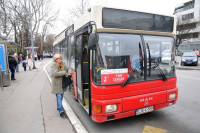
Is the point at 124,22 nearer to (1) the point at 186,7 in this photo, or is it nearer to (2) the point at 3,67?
(2) the point at 3,67

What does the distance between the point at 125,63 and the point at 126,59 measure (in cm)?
10

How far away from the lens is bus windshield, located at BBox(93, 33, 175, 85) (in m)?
3.19

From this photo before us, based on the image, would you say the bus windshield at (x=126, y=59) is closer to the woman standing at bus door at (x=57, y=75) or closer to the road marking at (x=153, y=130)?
the road marking at (x=153, y=130)

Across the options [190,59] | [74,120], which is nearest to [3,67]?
[74,120]

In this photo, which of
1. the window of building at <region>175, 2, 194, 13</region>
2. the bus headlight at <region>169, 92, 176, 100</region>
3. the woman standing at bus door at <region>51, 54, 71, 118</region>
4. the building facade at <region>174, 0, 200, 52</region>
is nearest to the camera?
the bus headlight at <region>169, 92, 176, 100</region>

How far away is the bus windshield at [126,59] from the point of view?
10.5 feet

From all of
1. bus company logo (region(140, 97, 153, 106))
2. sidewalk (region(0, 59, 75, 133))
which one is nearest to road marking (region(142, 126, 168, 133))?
bus company logo (region(140, 97, 153, 106))

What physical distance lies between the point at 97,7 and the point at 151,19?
1.48 metres

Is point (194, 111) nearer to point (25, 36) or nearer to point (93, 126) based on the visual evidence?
point (93, 126)

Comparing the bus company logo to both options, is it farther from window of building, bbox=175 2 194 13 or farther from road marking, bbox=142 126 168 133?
window of building, bbox=175 2 194 13

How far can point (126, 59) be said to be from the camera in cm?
339

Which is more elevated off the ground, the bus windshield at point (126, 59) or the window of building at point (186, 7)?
the window of building at point (186, 7)

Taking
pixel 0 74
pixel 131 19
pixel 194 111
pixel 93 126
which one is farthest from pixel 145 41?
pixel 0 74

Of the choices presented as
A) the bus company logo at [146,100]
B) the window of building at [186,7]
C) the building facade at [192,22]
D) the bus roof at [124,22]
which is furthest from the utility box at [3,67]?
the window of building at [186,7]
